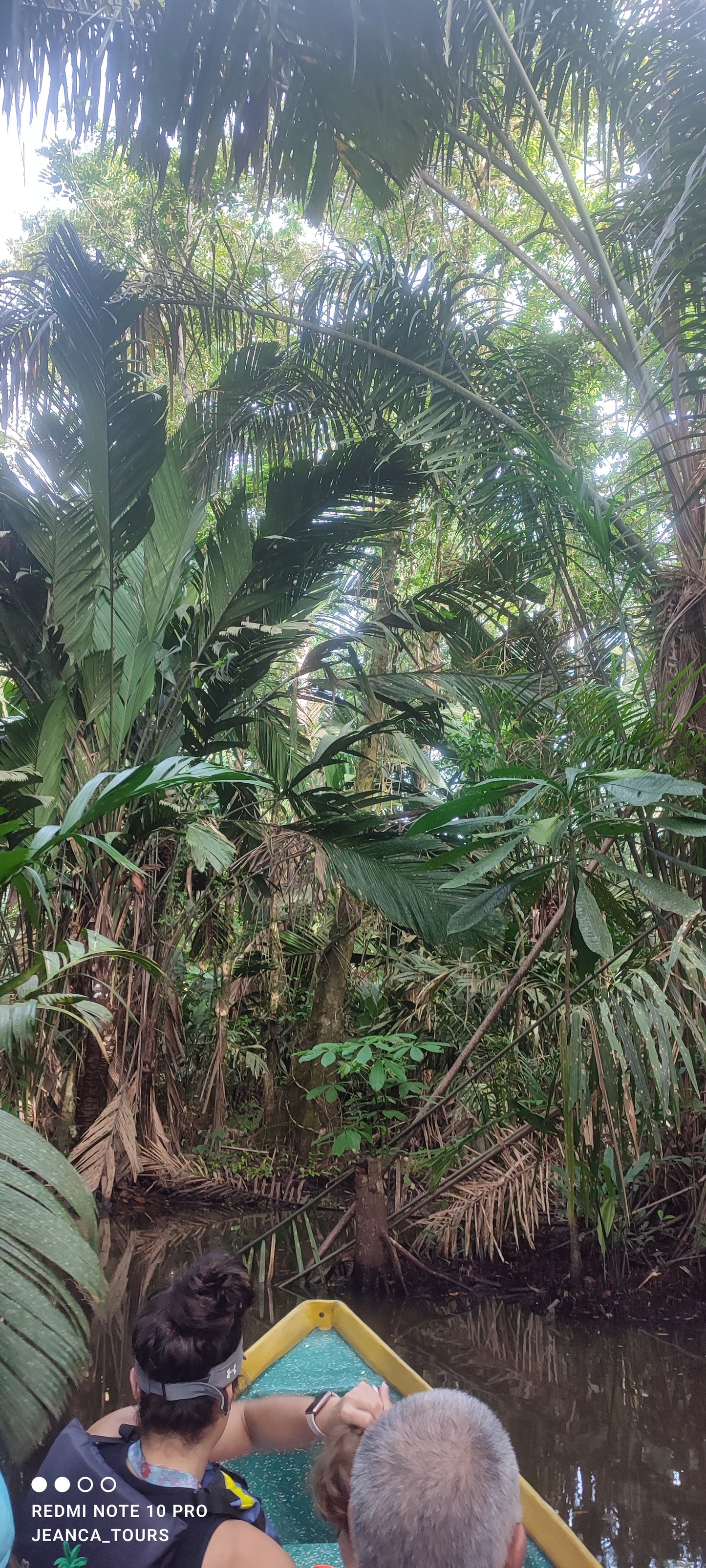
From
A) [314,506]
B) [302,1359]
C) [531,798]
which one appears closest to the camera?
[531,798]

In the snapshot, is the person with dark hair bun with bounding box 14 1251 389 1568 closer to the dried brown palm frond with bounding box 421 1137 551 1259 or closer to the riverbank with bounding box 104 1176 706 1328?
the riverbank with bounding box 104 1176 706 1328

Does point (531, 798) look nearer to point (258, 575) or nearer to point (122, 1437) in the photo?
point (122, 1437)

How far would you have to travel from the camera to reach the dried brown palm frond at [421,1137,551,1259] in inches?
130

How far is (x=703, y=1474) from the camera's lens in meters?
2.08

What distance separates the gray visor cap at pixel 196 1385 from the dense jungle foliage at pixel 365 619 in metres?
0.97

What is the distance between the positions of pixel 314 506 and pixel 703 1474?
11.8ft

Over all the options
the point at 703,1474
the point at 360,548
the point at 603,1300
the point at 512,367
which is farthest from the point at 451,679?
the point at 703,1474

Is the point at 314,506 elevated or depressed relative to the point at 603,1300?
elevated

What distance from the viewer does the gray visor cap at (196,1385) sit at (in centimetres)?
122

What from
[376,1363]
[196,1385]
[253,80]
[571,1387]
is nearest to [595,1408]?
[571,1387]

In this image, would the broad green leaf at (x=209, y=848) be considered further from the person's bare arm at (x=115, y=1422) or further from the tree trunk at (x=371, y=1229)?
the person's bare arm at (x=115, y=1422)

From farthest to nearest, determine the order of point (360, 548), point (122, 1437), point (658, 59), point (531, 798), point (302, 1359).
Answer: point (360, 548) → point (658, 59) → point (302, 1359) → point (531, 798) → point (122, 1437)

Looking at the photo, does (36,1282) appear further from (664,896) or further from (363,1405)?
(664,896)

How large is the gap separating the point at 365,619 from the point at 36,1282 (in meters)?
4.16
